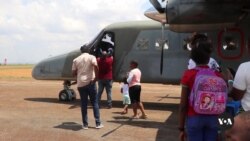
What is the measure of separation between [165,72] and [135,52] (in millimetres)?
1405

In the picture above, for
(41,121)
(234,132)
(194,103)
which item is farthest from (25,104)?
(234,132)

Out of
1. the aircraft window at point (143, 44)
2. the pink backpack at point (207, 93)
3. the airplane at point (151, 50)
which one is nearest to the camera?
the pink backpack at point (207, 93)

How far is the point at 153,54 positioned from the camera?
1349 cm

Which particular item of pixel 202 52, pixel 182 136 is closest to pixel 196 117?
pixel 182 136

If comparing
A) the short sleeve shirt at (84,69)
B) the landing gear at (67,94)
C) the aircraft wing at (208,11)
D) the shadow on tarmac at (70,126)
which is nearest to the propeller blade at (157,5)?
the aircraft wing at (208,11)

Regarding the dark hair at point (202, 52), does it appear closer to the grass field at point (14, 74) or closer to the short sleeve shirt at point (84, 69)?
the short sleeve shirt at point (84, 69)

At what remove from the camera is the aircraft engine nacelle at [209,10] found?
8422 millimetres

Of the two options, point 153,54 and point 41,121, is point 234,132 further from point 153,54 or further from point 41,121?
point 153,54

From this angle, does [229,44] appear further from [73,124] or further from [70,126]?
[70,126]

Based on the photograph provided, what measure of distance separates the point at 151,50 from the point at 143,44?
39cm

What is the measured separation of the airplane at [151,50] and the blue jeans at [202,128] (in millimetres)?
6088

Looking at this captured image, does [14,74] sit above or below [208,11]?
below

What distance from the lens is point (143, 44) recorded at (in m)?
13.7

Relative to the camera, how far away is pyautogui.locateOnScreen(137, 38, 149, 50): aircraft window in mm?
13680
